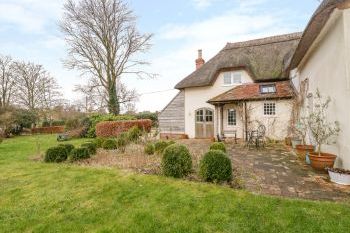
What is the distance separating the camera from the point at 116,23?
21.2 meters

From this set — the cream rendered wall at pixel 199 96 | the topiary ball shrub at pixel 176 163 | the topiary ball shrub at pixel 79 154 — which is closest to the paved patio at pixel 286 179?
the topiary ball shrub at pixel 176 163

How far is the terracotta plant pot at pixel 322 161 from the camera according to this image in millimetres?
5949

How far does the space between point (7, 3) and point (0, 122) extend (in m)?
16.0

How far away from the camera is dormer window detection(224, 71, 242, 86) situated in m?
15.3

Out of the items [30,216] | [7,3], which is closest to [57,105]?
[7,3]

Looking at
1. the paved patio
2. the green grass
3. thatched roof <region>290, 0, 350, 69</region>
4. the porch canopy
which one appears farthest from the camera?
the porch canopy

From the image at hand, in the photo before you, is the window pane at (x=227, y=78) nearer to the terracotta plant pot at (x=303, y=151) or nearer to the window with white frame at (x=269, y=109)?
the window with white frame at (x=269, y=109)

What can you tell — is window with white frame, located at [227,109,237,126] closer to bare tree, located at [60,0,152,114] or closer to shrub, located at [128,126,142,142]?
shrub, located at [128,126,142,142]

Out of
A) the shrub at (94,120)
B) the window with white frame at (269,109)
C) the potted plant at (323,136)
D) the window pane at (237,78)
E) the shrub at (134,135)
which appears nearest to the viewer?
the potted plant at (323,136)

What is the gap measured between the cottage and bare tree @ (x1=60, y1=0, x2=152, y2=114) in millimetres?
7426

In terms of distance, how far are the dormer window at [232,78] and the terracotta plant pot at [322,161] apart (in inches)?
382

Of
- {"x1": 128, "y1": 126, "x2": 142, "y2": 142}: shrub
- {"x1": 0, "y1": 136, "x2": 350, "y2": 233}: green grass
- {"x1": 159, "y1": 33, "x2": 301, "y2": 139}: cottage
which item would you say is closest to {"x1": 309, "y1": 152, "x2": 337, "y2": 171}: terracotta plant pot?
{"x1": 0, "y1": 136, "x2": 350, "y2": 233}: green grass

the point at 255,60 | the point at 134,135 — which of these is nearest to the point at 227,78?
the point at 255,60

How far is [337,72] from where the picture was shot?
229 inches
